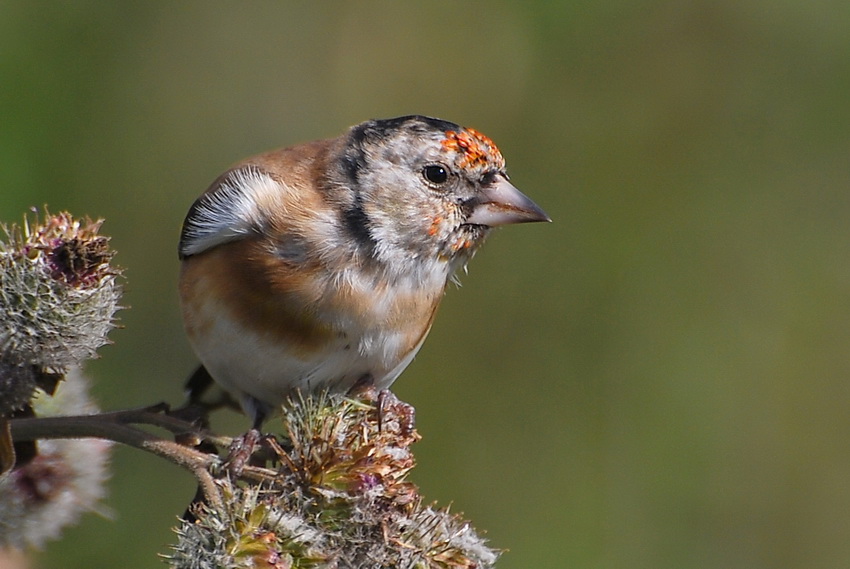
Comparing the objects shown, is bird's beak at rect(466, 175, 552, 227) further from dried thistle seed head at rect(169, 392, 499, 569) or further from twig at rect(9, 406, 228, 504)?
twig at rect(9, 406, 228, 504)

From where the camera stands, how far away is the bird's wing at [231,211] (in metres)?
3.19

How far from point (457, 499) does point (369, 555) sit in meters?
2.51

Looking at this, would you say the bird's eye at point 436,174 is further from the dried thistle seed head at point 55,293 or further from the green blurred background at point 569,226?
the green blurred background at point 569,226

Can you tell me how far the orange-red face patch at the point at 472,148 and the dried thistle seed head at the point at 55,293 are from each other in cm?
119

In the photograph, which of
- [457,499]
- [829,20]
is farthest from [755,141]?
[457,499]

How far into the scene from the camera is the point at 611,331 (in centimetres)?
498

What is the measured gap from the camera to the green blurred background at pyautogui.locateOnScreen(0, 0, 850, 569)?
Result: 462cm

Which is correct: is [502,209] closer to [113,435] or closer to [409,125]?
[409,125]

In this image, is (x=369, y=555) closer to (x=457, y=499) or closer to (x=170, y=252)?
(x=457, y=499)

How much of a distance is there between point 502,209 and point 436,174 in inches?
9.4

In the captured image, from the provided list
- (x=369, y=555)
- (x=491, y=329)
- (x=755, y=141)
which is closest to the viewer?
(x=369, y=555)

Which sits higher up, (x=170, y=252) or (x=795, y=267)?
(x=795, y=267)

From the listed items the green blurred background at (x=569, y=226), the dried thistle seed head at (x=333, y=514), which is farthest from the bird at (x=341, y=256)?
the green blurred background at (x=569, y=226)

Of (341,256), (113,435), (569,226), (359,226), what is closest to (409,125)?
(359,226)
